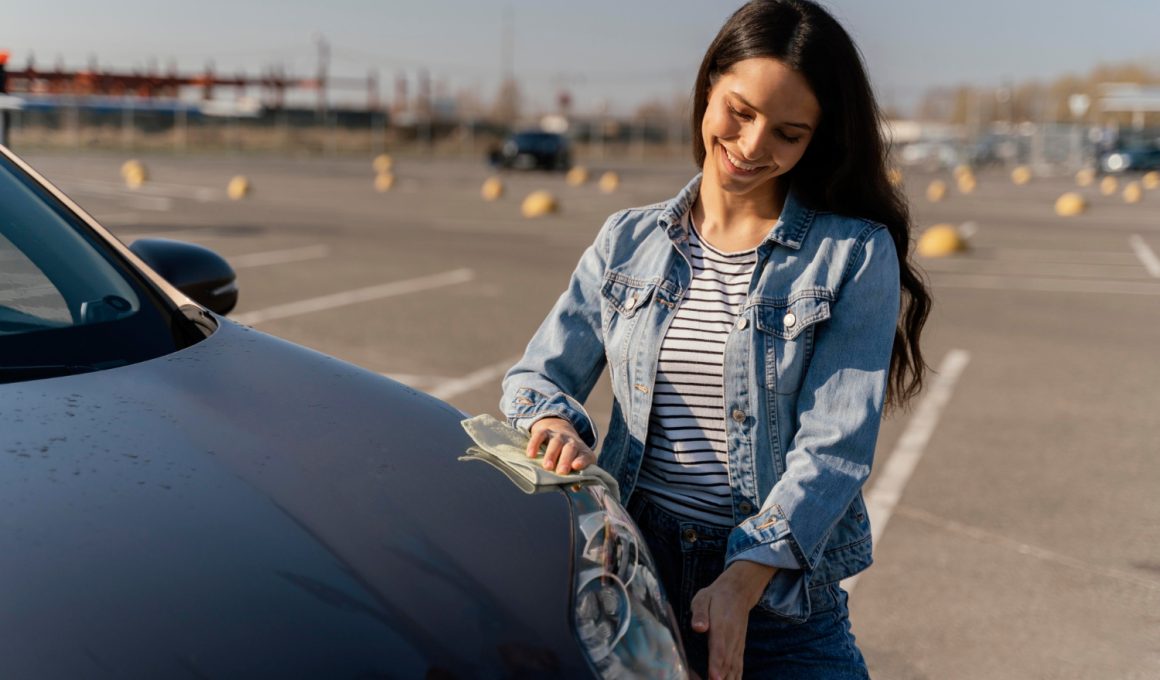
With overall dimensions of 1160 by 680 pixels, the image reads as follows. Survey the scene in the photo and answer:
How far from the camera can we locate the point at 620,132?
7688 cm

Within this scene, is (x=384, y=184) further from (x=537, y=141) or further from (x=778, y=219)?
(x=778, y=219)

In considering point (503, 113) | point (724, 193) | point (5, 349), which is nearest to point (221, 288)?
point (5, 349)

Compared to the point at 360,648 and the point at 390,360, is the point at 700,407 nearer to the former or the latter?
the point at 360,648

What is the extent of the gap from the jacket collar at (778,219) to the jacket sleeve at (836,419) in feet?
0.36

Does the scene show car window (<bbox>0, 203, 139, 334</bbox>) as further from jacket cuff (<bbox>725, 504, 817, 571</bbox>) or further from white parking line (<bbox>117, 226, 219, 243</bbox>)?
white parking line (<bbox>117, 226, 219, 243</bbox>)

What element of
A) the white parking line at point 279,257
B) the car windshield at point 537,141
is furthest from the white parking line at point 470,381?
the car windshield at point 537,141

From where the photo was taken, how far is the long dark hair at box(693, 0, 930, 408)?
2166 millimetres

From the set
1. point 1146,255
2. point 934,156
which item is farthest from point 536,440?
point 934,156

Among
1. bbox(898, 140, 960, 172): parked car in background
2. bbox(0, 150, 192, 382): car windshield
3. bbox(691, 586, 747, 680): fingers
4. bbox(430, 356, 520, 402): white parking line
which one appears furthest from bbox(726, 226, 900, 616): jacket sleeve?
bbox(898, 140, 960, 172): parked car in background

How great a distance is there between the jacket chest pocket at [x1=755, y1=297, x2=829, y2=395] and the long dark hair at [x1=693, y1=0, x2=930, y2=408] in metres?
0.22

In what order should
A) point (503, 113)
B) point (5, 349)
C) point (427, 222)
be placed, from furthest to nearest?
1. point (503, 113)
2. point (427, 222)
3. point (5, 349)

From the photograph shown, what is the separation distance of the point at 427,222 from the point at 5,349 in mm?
15906

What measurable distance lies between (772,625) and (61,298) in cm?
149

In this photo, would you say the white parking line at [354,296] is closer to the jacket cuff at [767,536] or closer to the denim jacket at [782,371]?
the denim jacket at [782,371]
